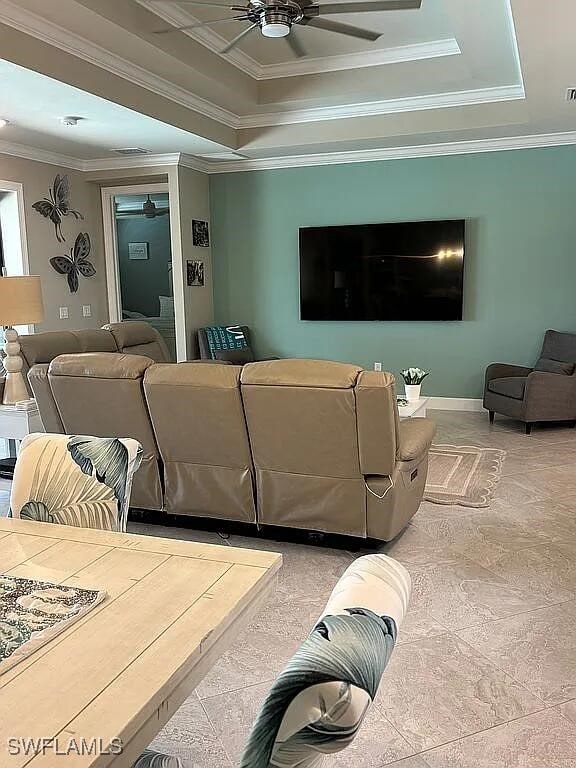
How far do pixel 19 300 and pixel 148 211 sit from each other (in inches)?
152

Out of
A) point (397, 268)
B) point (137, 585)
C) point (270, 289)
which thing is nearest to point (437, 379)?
point (397, 268)

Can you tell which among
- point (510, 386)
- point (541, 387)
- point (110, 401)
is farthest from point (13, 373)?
point (541, 387)

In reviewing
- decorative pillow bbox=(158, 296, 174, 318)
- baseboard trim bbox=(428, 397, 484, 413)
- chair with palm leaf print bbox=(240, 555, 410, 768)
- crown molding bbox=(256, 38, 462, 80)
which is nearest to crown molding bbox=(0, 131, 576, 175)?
crown molding bbox=(256, 38, 462, 80)

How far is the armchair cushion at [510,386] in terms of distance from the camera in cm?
581

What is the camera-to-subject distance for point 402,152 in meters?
6.70

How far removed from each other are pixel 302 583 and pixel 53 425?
5.51 feet

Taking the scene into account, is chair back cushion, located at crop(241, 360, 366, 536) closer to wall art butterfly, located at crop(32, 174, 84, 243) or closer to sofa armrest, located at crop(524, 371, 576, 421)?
sofa armrest, located at crop(524, 371, 576, 421)

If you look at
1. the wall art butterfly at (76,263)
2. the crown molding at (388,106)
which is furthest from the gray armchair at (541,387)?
the wall art butterfly at (76,263)

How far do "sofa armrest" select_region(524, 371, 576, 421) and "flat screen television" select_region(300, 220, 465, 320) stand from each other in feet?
4.43

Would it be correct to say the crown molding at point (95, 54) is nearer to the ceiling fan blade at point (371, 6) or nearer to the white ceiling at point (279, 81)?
the white ceiling at point (279, 81)

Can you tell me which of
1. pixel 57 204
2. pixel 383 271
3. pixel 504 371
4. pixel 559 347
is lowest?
pixel 504 371

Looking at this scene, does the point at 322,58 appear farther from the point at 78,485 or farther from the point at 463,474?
the point at 78,485

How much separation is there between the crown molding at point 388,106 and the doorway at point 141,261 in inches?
69.8

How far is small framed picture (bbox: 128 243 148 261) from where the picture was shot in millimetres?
7910
